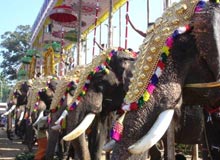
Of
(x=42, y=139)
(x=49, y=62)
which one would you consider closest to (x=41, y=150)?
(x=42, y=139)

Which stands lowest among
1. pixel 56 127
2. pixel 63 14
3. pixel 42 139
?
pixel 42 139

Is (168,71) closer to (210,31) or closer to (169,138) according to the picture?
(210,31)

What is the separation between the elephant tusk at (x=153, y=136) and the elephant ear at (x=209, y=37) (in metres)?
0.40

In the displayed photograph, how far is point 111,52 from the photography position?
4.46 m

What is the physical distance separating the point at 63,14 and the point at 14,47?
29.7 meters

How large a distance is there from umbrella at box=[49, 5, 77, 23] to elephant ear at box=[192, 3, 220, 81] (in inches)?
278

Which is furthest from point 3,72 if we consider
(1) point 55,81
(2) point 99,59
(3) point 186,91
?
(3) point 186,91

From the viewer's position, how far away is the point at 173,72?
7.11 ft

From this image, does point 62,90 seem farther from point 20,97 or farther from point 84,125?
point 20,97

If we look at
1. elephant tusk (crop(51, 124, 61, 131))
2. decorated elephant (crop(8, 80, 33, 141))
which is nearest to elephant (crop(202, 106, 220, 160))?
elephant tusk (crop(51, 124, 61, 131))

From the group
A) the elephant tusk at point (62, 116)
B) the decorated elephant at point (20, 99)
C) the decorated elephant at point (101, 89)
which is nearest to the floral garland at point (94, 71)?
the decorated elephant at point (101, 89)

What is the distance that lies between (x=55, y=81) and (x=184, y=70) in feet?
14.9

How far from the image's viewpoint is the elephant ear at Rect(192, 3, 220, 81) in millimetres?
2143

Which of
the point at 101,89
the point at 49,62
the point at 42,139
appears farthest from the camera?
the point at 49,62
